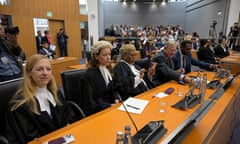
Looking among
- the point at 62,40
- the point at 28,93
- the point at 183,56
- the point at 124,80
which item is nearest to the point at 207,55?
the point at 183,56

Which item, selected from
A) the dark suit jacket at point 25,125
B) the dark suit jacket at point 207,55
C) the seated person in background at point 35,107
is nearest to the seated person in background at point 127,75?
the seated person in background at point 35,107

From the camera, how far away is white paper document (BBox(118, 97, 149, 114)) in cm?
141

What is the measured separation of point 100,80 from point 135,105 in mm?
526

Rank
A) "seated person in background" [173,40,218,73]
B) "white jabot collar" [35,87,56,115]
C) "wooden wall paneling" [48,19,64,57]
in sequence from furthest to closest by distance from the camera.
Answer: "wooden wall paneling" [48,19,64,57], "seated person in background" [173,40,218,73], "white jabot collar" [35,87,56,115]

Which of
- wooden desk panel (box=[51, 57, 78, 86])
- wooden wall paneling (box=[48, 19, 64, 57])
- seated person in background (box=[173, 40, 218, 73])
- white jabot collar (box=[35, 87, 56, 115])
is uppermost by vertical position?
wooden wall paneling (box=[48, 19, 64, 57])

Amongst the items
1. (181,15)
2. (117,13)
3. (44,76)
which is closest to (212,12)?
(181,15)

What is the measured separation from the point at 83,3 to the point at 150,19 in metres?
8.69

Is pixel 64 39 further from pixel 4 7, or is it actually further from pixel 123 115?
pixel 123 115

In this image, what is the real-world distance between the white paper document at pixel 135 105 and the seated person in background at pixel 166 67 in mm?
827

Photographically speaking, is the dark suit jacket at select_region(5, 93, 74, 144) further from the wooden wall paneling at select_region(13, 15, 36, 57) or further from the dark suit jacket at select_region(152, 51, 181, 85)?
the wooden wall paneling at select_region(13, 15, 36, 57)

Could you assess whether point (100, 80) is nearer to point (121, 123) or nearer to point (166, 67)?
point (121, 123)

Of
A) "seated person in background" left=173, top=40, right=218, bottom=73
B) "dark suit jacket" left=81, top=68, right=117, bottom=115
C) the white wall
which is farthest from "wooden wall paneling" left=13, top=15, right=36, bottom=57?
"seated person in background" left=173, top=40, right=218, bottom=73

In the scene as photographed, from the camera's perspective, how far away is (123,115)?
1.32 meters

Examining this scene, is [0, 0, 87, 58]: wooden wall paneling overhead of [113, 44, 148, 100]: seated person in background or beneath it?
overhead
